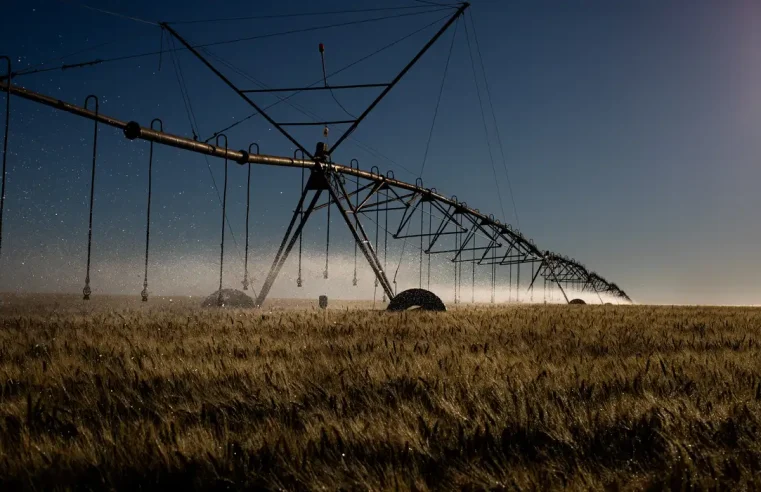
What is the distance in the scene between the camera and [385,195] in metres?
28.2

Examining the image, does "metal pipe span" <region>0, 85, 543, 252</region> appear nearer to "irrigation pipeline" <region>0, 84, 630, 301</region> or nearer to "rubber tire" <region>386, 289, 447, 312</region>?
"irrigation pipeline" <region>0, 84, 630, 301</region>

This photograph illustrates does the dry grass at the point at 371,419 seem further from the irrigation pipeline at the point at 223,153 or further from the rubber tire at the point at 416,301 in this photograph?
the rubber tire at the point at 416,301

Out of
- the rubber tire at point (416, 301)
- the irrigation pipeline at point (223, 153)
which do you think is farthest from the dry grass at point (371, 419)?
the rubber tire at point (416, 301)

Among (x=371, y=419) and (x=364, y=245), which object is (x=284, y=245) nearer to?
(x=364, y=245)

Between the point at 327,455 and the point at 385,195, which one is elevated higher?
the point at 385,195

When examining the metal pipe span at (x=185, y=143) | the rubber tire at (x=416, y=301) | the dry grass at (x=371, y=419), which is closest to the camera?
the dry grass at (x=371, y=419)

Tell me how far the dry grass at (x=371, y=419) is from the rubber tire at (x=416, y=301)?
12200 mm

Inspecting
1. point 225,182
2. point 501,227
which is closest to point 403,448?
point 225,182

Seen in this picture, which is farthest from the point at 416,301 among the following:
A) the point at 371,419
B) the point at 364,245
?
the point at 371,419

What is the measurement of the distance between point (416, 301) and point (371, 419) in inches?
627

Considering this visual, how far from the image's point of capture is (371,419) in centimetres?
321

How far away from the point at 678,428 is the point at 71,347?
605 cm

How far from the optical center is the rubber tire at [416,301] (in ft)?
61.6

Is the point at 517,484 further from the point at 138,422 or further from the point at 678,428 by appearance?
the point at 138,422
